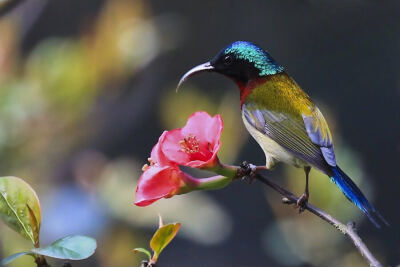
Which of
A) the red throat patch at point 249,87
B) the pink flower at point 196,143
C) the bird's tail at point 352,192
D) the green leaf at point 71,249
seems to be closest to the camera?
the green leaf at point 71,249

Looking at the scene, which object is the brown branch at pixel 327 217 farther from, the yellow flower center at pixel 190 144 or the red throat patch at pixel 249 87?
the red throat patch at pixel 249 87

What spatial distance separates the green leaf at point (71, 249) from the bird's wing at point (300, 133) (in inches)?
19.9

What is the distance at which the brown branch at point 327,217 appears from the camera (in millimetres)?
684

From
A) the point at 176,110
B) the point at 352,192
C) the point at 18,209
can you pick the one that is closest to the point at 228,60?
the point at 352,192

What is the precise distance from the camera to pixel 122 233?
219 cm

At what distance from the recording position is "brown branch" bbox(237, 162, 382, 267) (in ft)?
2.24

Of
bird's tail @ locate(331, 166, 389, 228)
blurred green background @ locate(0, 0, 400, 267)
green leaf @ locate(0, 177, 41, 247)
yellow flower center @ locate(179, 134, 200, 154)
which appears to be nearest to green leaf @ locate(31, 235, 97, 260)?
green leaf @ locate(0, 177, 41, 247)

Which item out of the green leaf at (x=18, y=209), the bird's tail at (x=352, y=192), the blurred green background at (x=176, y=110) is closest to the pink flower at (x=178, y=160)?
the green leaf at (x=18, y=209)

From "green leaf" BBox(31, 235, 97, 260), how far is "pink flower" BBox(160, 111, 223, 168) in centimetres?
13

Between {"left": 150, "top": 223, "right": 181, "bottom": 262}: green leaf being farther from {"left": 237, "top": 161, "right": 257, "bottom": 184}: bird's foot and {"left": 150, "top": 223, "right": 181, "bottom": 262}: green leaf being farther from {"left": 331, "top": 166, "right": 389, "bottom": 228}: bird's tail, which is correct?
{"left": 331, "top": 166, "right": 389, "bottom": 228}: bird's tail

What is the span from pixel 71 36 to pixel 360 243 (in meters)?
1.97

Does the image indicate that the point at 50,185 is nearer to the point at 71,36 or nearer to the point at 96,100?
the point at 96,100

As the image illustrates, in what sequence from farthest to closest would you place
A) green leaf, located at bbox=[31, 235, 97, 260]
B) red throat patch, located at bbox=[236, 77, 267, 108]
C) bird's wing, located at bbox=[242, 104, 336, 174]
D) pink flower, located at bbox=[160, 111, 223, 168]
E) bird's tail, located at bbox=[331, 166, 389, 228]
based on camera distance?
red throat patch, located at bbox=[236, 77, 267, 108] < bird's wing, located at bbox=[242, 104, 336, 174] < bird's tail, located at bbox=[331, 166, 389, 228] < pink flower, located at bbox=[160, 111, 223, 168] < green leaf, located at bbox=[31, 235, 97, 260]

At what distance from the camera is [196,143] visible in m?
0.82
